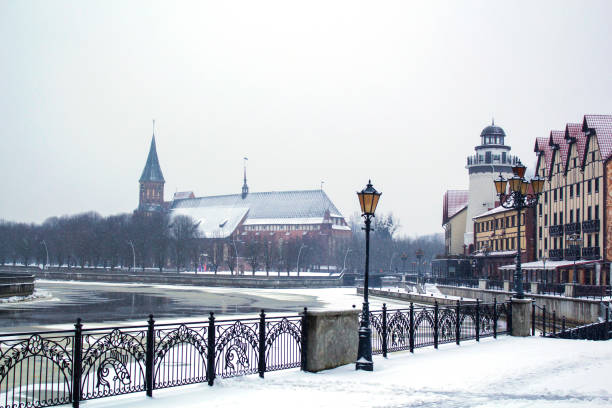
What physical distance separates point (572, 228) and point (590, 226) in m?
3.60

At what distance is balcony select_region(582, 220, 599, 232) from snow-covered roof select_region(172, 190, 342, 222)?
10293 centimetres

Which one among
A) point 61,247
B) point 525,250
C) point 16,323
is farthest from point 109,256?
point 16,323

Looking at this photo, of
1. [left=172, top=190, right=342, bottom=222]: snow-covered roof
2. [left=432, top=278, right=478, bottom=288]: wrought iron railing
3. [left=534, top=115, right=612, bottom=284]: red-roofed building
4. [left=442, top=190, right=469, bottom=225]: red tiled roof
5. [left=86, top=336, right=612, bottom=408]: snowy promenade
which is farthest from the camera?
[left=172, top=190, right=342, bottom=222]: snow-covered roof

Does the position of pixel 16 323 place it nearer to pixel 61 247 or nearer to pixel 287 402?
pixel 287 402

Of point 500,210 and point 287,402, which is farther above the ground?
point 500,210

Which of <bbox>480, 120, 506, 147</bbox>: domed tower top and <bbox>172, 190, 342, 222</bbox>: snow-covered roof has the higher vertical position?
<bbox>480, 120, 506, 147</bbox>: domed tower top

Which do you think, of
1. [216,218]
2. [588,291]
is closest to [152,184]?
[216,218]

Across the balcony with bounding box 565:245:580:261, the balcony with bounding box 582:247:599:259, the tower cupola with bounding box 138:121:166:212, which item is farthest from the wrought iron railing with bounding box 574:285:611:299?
the tower cupola with bounding box 138:121:166:212

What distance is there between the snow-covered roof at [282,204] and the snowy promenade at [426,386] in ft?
459

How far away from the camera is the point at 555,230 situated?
6134cm

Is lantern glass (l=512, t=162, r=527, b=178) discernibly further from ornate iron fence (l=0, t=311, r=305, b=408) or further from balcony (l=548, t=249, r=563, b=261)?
balcony (l=548, t=249, r=563, b=261)

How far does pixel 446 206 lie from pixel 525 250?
3687cm

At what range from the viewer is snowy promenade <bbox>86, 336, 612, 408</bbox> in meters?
11.8

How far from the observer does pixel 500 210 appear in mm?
75938
